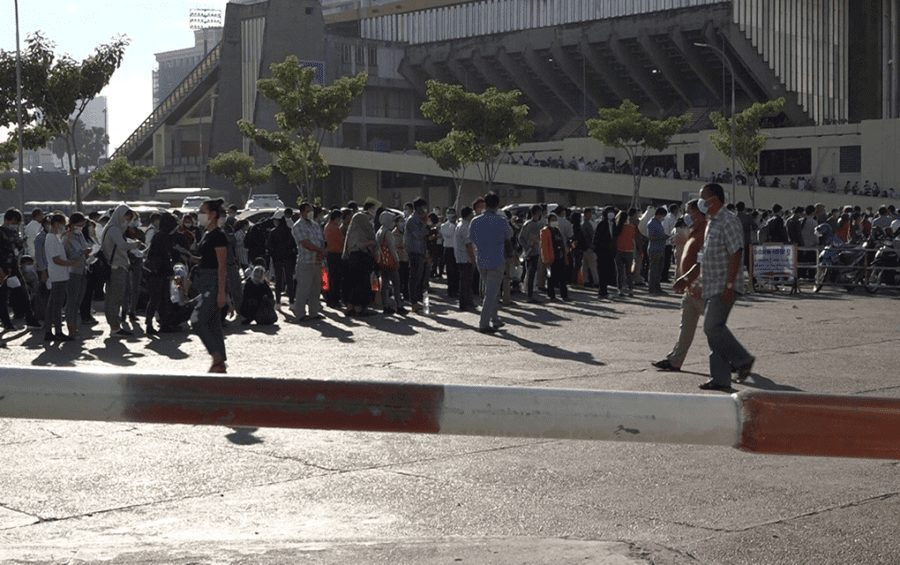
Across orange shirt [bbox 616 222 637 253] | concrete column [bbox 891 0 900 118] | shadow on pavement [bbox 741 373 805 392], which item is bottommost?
shadow on pavement [bbox 741 373 805 392]

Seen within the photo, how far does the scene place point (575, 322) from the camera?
758 inches

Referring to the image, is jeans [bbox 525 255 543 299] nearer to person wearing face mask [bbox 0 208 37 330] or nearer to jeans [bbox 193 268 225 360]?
person wearing face mask [bbox 0 208 37 330]

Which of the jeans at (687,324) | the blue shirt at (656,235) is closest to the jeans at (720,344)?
the jeans at (687,324)

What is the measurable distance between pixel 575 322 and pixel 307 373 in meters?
7.19

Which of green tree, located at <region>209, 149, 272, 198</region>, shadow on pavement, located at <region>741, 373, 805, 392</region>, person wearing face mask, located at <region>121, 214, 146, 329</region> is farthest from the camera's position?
green tree, located at <region>209, 149, 272, 198</region>

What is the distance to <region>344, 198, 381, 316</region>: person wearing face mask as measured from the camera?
795 inches

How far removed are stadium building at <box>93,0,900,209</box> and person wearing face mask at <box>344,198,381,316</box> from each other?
4606cm

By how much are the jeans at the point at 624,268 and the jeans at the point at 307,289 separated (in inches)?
296

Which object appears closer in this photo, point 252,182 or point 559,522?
point 559,522

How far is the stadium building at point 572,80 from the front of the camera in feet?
239

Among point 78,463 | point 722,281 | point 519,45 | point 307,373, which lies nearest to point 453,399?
point 78,463

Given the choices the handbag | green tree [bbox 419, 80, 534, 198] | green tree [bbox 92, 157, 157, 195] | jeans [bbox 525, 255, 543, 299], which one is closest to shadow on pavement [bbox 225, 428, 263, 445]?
the handbag

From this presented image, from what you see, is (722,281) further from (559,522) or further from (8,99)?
(8,99)

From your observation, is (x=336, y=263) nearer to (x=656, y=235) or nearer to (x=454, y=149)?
(x=656, y=235)
